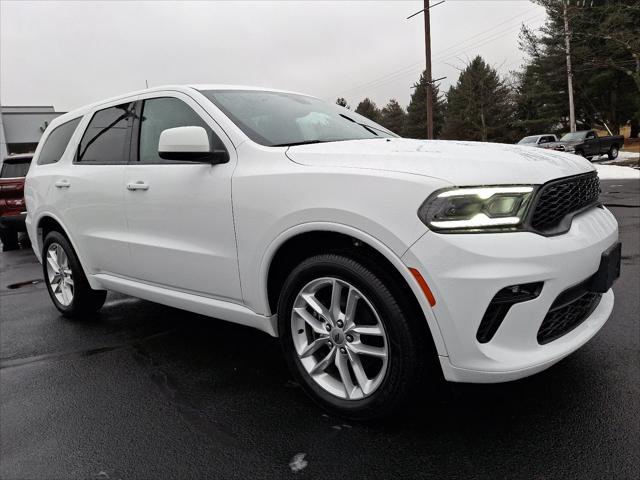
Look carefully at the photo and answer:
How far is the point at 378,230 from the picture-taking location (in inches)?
82.6

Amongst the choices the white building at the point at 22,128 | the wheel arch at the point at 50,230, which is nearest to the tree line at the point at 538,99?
the wheel arch at the point at 50,230

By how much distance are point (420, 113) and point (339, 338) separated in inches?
2681

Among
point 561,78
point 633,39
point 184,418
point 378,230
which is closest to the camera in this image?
point 378,230

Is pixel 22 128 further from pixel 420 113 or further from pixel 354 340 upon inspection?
pixel 354 340

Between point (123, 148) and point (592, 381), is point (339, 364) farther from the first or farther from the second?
point (123, 148)

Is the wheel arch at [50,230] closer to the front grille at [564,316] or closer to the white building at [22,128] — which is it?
the front grille at [564,316]

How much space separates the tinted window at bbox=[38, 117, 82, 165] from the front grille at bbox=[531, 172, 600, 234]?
3811 millimetres

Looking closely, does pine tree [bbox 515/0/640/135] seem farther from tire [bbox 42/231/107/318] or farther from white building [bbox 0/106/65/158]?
white building [bbox 0/106/65/158]

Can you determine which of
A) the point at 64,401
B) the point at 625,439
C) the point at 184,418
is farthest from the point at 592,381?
the point at 64,401

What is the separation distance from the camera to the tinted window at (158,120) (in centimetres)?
309

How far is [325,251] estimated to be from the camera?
7.82ft

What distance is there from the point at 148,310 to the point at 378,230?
128 inches

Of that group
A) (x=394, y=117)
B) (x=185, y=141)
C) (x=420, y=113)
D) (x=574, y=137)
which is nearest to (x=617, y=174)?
(x=574, y=137)

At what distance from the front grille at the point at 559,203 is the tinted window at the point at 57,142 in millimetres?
3811
